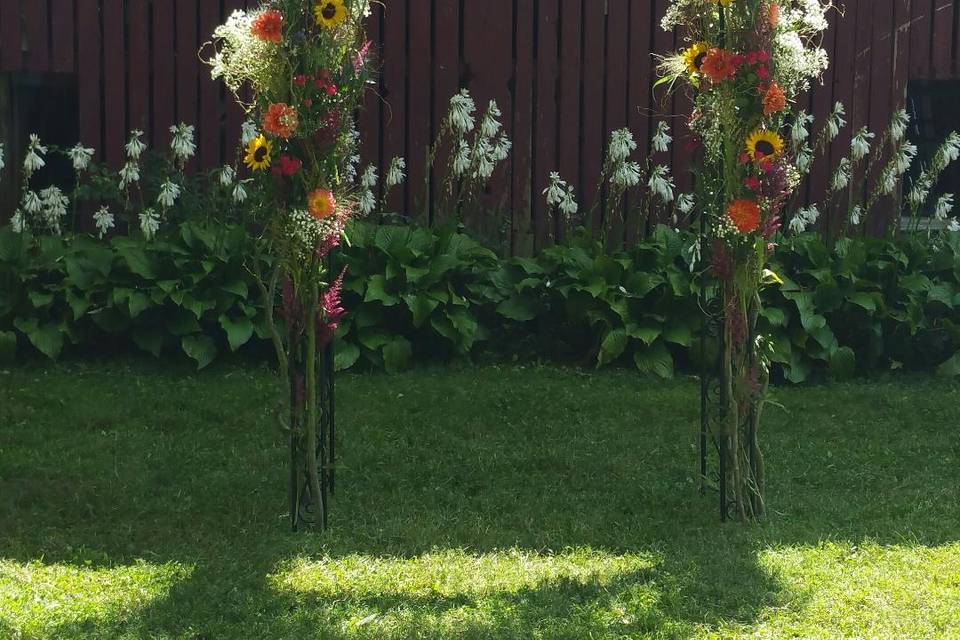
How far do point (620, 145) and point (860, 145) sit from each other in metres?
1.65

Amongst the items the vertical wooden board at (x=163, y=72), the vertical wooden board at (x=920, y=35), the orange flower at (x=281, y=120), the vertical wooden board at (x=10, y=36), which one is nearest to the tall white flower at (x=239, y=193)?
the vertical wooden board at (x=163, y=72)

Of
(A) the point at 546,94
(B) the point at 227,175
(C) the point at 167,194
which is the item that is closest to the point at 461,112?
(A) the point at 546,94

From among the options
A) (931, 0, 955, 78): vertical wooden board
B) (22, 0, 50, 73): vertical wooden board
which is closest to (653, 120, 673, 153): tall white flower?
(931, 0, 955, 78): vertical wooden board

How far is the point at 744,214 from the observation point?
474cm

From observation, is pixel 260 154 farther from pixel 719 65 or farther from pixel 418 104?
pixel 418 104

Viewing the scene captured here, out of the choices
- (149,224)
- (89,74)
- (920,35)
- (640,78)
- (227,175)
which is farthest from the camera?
(920,35)

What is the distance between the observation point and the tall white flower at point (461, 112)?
7.80m

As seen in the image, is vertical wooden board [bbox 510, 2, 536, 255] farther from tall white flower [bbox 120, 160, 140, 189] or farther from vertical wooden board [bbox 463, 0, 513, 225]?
tall white flower [bbox 120, 160, 140, 189]

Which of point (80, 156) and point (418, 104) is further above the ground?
point (418, 104)

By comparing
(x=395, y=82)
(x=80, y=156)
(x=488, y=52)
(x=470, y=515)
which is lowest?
(x=470, y=515)

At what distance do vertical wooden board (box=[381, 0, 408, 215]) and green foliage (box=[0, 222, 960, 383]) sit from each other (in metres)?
0.76

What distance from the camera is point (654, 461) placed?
5891mm

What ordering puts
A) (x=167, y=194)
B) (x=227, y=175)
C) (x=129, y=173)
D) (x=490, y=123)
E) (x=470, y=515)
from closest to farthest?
(x=470, y=515), (x=167, y=194), (x=129, y=173), (x=227, y=175), (x=490, y=123)

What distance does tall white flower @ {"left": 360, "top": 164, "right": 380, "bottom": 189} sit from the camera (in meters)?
7.74
